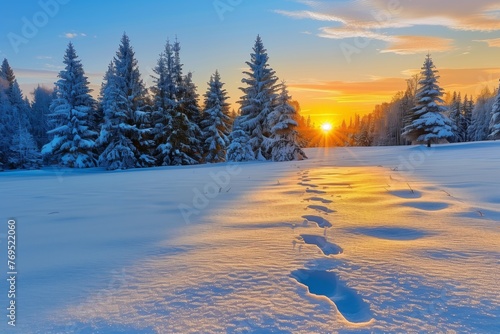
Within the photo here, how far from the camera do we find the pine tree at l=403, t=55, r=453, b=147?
24.3 metres

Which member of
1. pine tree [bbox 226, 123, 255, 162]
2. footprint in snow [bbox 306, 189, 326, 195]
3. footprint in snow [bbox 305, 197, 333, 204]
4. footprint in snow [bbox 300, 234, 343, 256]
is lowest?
footprint in snow [bbox 300, 234, 343, 256]

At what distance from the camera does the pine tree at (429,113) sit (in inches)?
956

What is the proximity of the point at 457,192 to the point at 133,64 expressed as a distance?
24.6 meters

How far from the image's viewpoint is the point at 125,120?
75.8 ft

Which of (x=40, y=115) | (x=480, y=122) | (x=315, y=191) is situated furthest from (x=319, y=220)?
(x=480, y=122)

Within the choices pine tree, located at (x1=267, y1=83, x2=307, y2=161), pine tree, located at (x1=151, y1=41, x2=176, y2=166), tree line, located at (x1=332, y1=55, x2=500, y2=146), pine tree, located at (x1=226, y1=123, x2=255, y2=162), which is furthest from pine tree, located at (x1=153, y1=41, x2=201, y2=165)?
tree line, located at (x1=332, y1=55, x2=500, y2=146)

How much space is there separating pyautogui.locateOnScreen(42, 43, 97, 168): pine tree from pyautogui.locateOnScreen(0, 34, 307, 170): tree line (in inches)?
2.7

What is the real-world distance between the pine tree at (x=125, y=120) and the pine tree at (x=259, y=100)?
796 cm

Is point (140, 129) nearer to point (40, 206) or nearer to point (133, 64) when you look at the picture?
point (133, 64)

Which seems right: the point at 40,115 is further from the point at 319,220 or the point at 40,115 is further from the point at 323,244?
the point at 323,244

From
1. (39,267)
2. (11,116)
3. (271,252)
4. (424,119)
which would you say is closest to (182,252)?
(271,252)

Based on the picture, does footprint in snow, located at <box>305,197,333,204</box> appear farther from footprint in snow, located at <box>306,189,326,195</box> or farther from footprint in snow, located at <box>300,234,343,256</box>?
footprint in snow, located at <box>300,234,343,256</box>

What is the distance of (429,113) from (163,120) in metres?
22.1

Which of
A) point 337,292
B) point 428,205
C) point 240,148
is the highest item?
point 240,148
